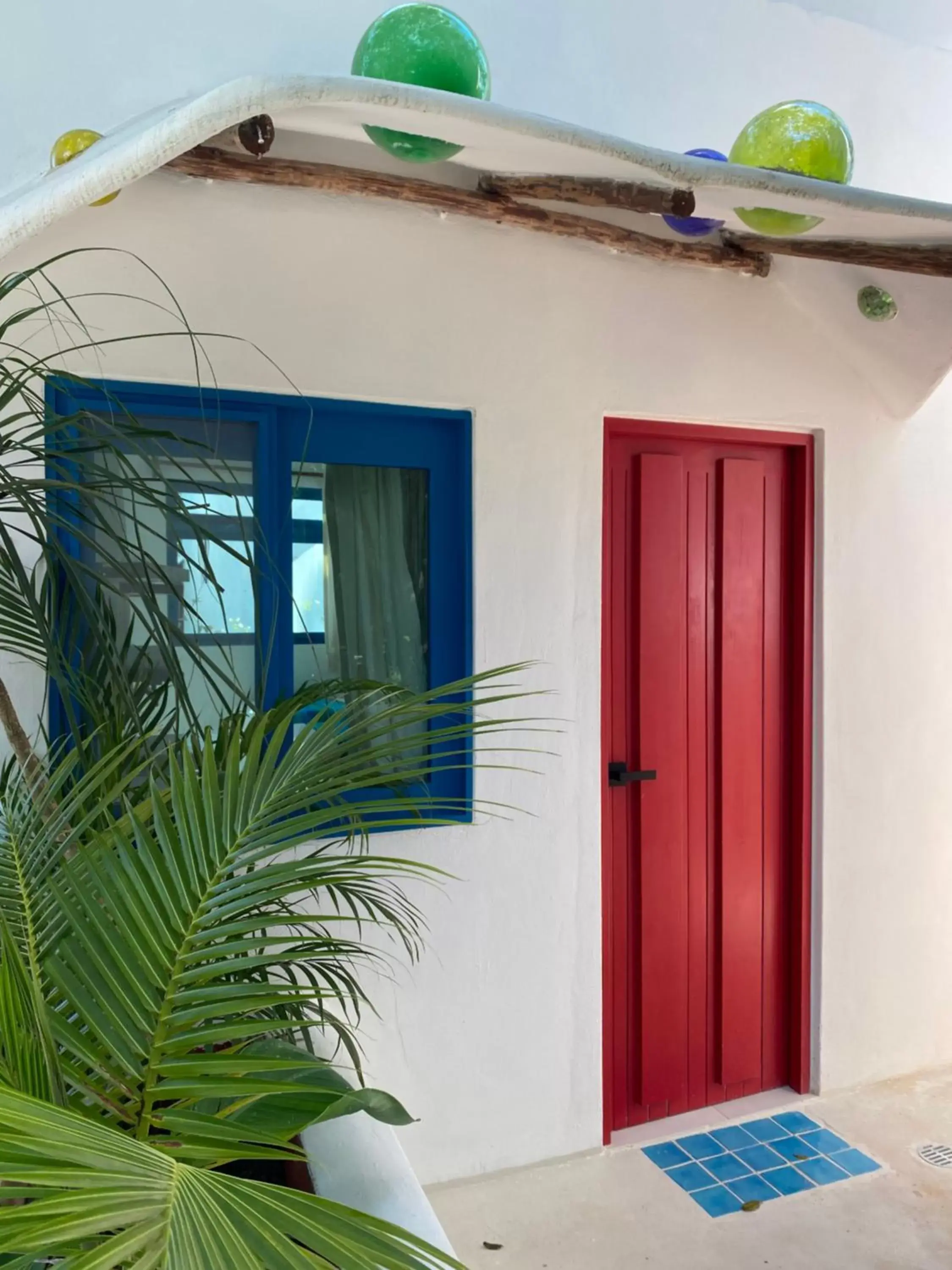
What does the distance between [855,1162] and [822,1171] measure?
111mm

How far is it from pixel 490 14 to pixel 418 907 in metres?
2.25

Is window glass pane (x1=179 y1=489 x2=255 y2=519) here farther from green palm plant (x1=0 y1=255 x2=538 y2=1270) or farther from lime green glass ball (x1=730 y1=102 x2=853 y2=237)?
lime green glass ball (x1=730 y1=102 x2=853 y2=237)

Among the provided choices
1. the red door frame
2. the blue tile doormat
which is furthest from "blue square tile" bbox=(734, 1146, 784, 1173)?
the red door frame

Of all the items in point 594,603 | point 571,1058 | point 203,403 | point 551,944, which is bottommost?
point 571,1058

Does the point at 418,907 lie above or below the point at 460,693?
below

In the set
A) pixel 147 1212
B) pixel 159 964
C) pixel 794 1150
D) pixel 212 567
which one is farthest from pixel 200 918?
pixel 794 1150

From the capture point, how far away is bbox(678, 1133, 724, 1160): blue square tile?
8.84 ft

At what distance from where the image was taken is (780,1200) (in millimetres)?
2465

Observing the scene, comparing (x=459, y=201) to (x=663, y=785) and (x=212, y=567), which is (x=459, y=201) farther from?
(x=663, y=785)

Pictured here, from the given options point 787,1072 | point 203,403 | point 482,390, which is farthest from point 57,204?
point 787,1072

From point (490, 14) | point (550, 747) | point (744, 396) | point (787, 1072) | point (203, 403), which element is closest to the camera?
point (203, 403)

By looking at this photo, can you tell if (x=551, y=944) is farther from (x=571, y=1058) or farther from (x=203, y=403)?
(x=203, y=403)

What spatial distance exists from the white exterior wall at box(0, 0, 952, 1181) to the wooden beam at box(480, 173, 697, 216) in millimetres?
167

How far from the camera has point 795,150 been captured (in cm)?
201
